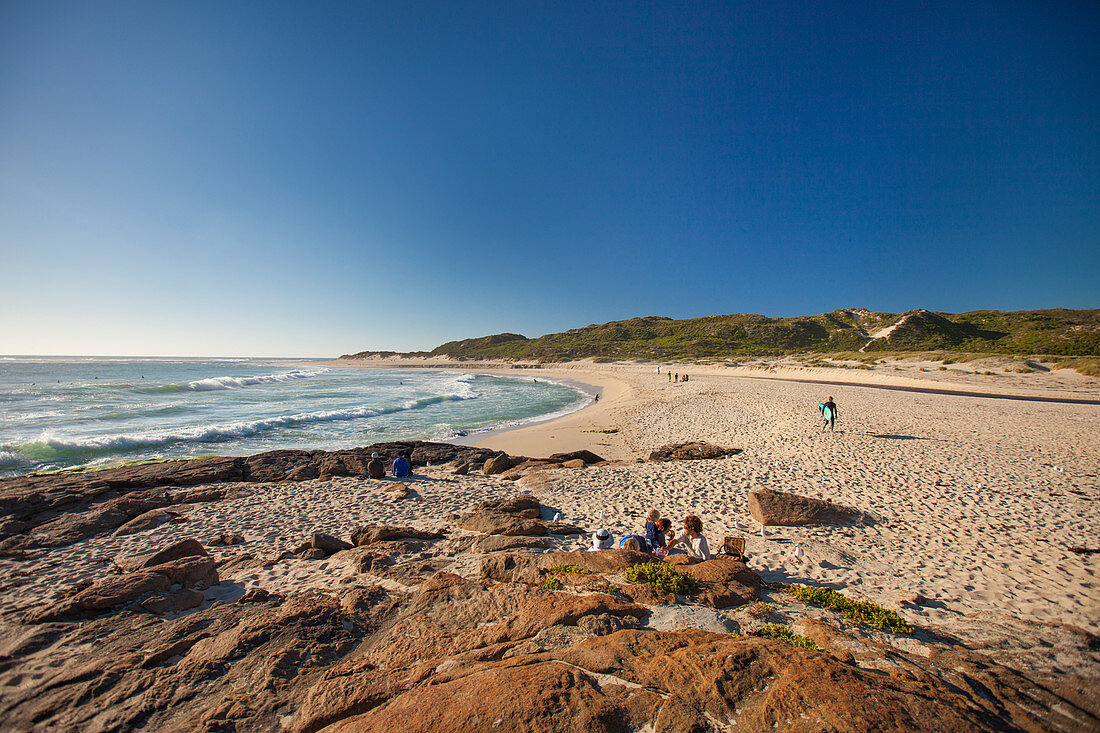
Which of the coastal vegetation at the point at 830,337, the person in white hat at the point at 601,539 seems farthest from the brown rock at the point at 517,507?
the coastal vegetation at the point at 830,337

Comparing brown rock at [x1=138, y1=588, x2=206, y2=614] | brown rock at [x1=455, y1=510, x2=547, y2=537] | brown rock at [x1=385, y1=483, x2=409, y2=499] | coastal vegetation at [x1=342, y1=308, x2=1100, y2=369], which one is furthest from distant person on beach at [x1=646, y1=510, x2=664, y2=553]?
coastal vegetation at [x1=342, y1=308, x2=1100, y2=369]

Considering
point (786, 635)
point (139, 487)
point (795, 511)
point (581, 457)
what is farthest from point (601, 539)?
point (139, 487)

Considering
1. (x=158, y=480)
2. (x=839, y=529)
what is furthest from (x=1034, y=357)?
(x=158, y=480)

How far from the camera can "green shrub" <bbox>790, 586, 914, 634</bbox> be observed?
15.2 feet

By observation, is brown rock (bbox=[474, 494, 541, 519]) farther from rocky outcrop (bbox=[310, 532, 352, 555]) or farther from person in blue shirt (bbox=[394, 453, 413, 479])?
person in blue shirt (bbox=[394, 453, 413, 479])

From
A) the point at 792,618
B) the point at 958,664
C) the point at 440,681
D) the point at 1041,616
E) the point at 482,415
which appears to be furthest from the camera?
the point at 482,415

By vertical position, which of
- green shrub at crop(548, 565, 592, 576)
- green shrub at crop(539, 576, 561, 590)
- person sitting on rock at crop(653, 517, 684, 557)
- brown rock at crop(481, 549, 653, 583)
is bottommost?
person sitting on rock at crop(653, 517, 684, 557)

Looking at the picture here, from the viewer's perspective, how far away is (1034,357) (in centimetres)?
3859

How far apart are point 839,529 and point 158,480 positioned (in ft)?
57.9

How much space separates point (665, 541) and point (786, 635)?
281 cm

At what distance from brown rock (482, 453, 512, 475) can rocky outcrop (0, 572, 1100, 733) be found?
8.36m

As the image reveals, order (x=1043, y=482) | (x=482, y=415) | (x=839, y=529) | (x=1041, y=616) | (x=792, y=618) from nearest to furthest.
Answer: (x=792, y=618) < (x=1041, y=616) < (x=839, y=529) < (x=1043, y=482) < (x=482, y=415)

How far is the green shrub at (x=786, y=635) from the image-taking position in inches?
153

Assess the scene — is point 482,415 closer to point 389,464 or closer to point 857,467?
point 389,464
